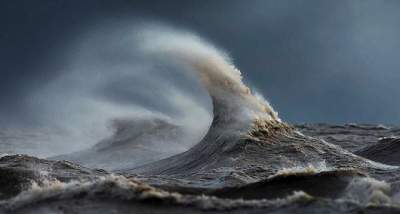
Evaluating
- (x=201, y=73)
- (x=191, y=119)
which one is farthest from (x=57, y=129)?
(x=201, y=73)

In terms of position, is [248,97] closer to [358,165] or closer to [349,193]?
[358,165]

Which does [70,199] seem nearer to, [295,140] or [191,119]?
[295,140]

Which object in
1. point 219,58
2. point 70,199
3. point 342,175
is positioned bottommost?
point 70,199

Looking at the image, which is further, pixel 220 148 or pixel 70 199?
pixel 220 148

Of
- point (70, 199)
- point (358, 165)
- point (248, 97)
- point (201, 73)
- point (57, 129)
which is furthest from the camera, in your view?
point (57, 129)

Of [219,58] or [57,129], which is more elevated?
[57,129]

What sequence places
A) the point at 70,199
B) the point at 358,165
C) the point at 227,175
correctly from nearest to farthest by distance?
the point at 70,199 < the point at 227,175 < the point at 358,165

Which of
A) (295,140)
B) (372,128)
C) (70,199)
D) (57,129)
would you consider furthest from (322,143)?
(57,129)
